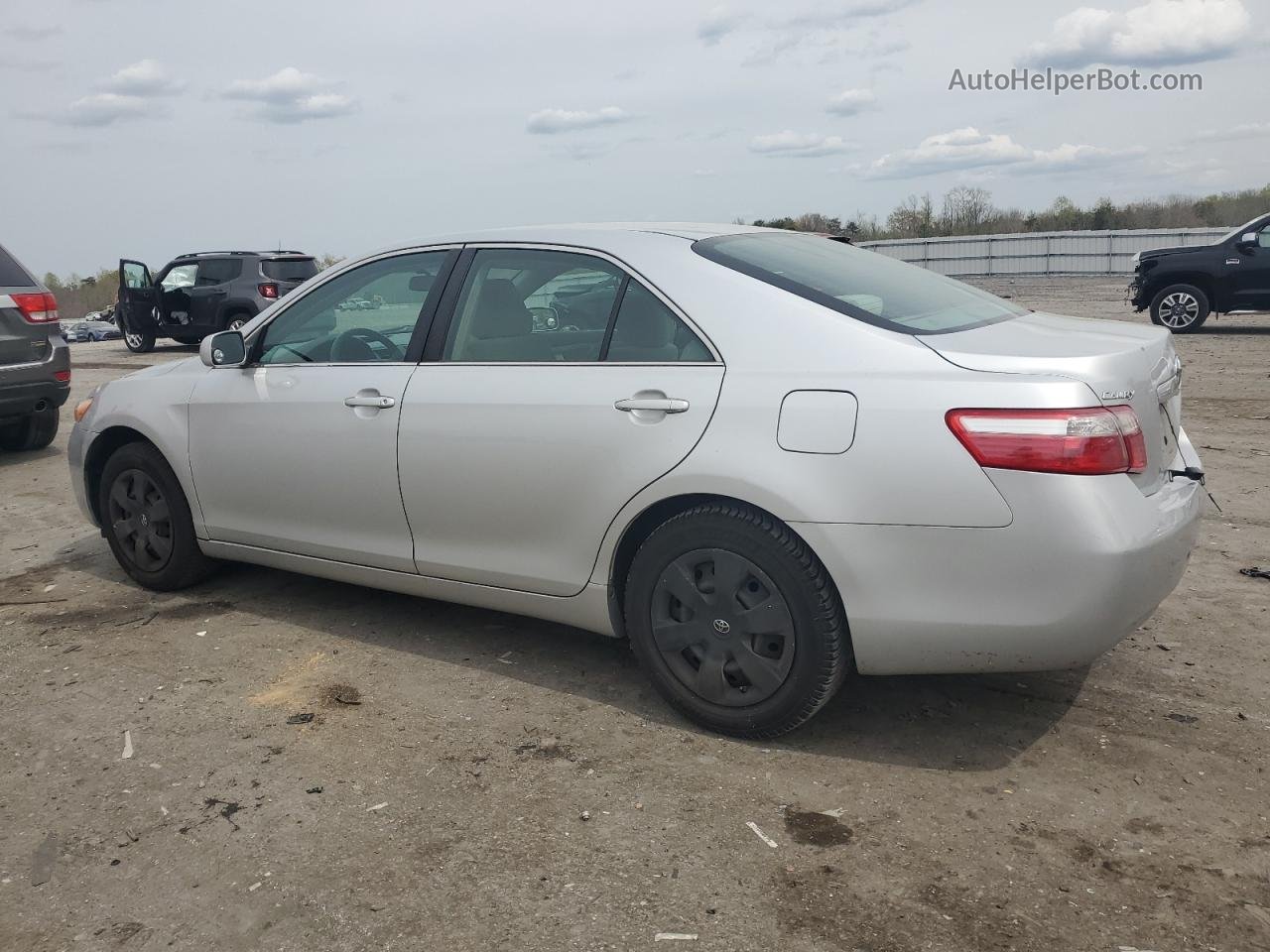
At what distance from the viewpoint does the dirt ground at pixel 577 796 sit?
2.68 m

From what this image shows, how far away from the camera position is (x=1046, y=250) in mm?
32938

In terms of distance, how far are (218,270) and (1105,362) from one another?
1821 centimetres

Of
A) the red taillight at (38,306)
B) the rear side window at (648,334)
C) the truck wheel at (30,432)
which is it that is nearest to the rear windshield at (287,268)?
the truck wheel at (30,432)

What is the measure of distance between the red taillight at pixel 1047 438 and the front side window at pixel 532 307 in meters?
1.34

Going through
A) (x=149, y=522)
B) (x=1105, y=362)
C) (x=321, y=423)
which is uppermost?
(x=1105, y=362)

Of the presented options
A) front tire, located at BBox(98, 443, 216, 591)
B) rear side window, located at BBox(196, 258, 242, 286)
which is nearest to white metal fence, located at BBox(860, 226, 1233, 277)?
rear side window, located at BBox(196, 258, 242, 286)

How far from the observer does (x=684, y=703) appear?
3.65 metres

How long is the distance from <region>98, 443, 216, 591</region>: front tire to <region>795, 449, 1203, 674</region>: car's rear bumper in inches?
122

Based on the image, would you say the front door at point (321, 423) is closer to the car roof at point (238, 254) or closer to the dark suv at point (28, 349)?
the dark suv at point (28, 349)

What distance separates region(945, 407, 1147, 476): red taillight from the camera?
304 cm

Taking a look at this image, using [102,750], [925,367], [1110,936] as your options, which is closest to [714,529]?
[925,367]

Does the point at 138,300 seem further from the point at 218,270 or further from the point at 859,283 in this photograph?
the point at 859,283

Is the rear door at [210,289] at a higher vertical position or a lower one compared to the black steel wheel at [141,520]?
higher

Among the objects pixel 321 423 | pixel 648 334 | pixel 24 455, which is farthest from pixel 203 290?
pixel 648 334
